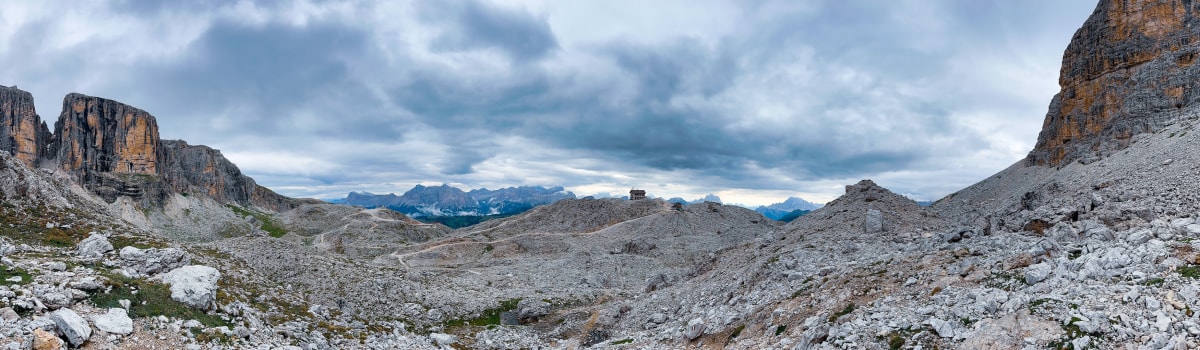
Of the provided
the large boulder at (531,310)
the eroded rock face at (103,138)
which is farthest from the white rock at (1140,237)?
the eroded rock face at (103,138)

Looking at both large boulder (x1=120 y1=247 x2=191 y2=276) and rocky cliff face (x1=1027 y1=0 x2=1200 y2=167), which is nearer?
large boulder (x1=120 y1=247 x2=191 y2=276)

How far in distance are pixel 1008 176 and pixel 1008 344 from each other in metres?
117

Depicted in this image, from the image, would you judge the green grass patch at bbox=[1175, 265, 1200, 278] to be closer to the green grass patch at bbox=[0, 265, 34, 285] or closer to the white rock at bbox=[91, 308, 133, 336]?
the white rock at bbox=[91, 308, 133, 336]

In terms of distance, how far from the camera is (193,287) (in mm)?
22859

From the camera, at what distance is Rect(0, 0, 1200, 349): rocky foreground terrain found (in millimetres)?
16969

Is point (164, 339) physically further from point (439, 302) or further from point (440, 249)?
point (440, 249)

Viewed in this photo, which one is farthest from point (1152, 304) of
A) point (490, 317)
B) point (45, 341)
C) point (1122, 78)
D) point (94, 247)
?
point (1122, 78)

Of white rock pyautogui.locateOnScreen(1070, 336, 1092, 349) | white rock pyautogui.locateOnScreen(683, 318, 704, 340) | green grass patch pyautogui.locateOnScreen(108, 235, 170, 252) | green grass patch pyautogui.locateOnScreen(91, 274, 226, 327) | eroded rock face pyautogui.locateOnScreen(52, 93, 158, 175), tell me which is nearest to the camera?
white rock pyautogui.locateOnScreen(1070, 336, 1092, 349)

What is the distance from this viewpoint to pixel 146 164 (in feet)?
574

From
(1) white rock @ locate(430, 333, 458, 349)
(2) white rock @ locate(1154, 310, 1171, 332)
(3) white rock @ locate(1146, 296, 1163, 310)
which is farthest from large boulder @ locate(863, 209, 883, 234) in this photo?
(1) white rock @ locate(430, 333, 458, 349)

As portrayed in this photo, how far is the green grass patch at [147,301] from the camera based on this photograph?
64.3 feet

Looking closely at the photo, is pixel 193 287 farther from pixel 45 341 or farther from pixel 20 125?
pixel 20 125

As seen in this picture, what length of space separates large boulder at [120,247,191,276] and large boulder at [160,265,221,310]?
6.01 ft

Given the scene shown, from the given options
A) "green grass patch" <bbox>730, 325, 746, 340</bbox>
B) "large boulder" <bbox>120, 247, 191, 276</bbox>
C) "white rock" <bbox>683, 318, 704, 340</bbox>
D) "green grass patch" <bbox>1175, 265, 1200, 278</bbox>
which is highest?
"large boulder" <bbox>120, 247, 191, 276</bbox>
